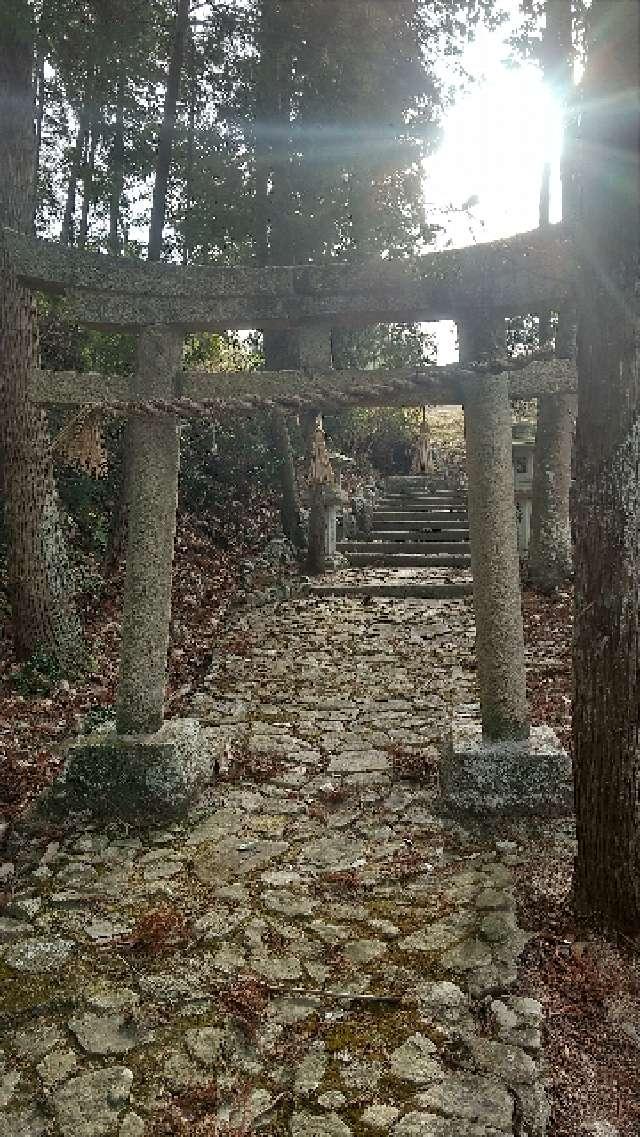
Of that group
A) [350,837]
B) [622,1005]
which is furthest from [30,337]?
[622,1005]

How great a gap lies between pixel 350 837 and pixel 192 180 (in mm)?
13079

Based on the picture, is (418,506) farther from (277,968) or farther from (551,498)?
(277,968)

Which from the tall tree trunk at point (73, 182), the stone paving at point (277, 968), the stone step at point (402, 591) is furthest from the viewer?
the tall tree trunk at point (73, 182)

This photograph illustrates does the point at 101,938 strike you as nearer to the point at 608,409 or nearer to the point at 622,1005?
the point at 622,1005

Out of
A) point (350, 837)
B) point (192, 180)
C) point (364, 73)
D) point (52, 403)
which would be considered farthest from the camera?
point (192, 180)

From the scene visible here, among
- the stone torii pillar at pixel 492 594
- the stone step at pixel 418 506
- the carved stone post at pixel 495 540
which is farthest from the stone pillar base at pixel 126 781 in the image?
the stone step at pixel 418 506

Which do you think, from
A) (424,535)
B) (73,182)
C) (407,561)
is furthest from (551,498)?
(73,182)

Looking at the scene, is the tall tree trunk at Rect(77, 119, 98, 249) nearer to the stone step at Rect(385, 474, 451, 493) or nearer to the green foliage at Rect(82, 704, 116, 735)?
the green foliage at Rect(82, 704, 116, 735)

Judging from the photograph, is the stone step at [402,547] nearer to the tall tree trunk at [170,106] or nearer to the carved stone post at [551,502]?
the carved stone post at [551,502]

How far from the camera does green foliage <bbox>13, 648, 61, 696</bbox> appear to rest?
25.1 ft

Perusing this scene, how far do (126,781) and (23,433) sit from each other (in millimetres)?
3992

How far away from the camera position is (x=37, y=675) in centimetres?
784

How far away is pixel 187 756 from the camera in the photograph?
5531 mm

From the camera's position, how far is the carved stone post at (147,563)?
18.2 feet
